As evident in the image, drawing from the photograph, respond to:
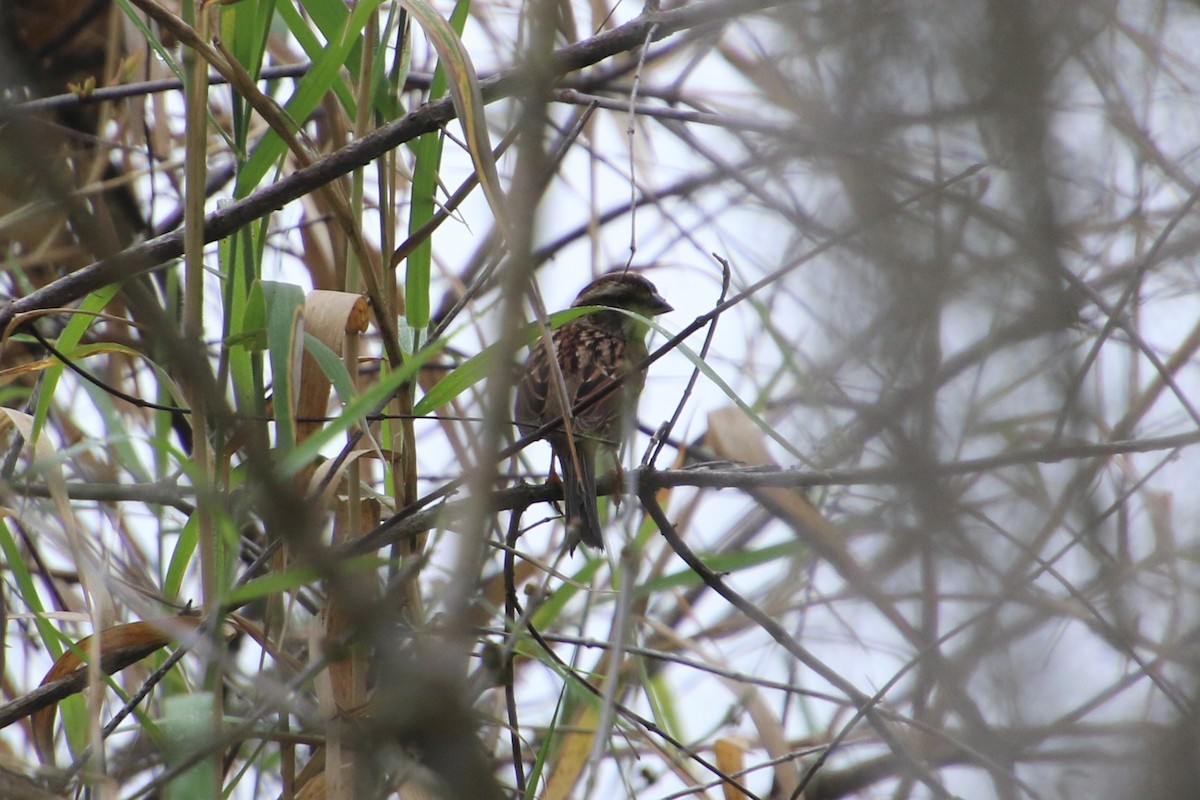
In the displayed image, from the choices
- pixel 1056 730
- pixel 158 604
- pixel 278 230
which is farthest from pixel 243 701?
pixel 1056 730

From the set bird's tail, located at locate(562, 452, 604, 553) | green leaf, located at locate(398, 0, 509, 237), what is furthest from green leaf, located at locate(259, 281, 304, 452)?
A: bird's tail, located at locate(562, 452, 604, 553)

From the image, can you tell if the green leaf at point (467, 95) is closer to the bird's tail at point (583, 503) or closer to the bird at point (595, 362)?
the bird's tail at point (583, 503)

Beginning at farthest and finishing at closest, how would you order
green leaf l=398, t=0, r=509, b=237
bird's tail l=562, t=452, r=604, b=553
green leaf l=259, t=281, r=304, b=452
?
bird's tail l=562, t=452, r=604, b=553, green leaf l=259, t=281, r=304, b=452, green leaf l=398, t=0, r=509, b=237

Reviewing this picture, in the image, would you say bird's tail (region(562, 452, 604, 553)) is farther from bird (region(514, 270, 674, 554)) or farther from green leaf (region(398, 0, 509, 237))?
green leaf (region(398, 0, 509, 237))

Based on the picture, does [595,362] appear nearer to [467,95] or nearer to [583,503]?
[583,503]

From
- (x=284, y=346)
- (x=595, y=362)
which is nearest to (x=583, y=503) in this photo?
(x=284, y=346)

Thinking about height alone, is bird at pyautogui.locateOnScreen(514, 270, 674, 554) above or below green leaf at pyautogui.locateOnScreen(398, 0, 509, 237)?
above

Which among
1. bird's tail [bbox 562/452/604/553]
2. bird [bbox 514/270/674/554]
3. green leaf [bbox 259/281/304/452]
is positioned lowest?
green leaf [bbox 259/281/304/452]

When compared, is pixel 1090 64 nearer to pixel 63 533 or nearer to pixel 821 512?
pixel 821 512

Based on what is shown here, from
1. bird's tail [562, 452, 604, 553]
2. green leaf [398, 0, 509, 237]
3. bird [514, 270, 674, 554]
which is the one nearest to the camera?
green leaf [398, 0, 509, 237]

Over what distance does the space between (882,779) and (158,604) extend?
169 centimetres

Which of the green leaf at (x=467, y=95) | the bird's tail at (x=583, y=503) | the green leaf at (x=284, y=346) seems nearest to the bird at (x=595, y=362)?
the bird's tail at (x=583, y=503)

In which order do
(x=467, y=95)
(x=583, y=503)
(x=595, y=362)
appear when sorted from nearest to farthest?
(x=467, y=95) → (x=583, y=503) → (x=595, y=362)

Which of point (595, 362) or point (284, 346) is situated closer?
point (284, 346)
